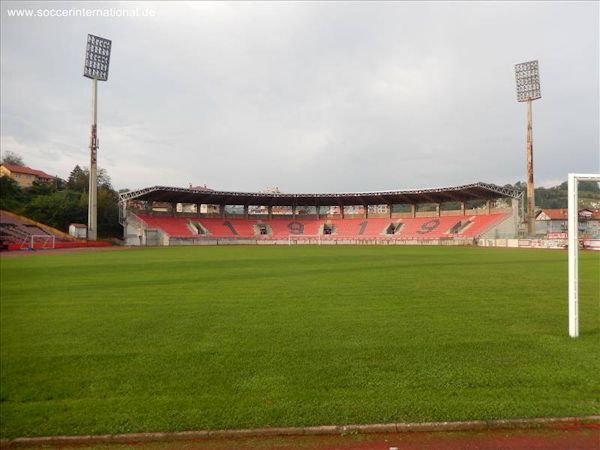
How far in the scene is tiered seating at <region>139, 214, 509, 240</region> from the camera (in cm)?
5422

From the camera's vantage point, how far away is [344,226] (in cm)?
6494

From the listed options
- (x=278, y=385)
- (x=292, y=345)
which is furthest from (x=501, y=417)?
(x=292, y=345)

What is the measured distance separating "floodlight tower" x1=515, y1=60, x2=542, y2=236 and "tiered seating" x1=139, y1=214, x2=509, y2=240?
125 inches

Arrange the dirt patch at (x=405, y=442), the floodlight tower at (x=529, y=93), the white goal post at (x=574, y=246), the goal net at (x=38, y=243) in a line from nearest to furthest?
1. the dirt patch at (x=405, y=442)
2. the white goal post at (x=574, y=246)
3. the goal net at (x=38, y=243)
4. the floodlight tower at (x=529, y=93)

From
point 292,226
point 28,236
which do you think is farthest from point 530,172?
point 28,236

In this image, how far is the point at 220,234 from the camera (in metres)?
60.0

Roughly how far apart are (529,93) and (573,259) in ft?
168

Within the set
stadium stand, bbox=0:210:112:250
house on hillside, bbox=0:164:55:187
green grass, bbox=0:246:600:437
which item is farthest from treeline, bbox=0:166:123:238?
green grass, bbox=0:246:600:437

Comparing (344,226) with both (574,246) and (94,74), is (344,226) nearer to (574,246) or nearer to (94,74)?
(94,74)

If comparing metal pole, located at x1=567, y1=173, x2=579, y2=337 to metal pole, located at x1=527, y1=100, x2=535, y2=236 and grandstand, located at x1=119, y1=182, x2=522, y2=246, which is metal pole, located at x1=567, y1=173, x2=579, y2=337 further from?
metal pole, located at x1=527, y1=100, x2=535, y2=236

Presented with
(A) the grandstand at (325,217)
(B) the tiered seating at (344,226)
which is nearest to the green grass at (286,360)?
(A) the grandstand at (325,217)

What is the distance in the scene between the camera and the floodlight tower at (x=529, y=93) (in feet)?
158

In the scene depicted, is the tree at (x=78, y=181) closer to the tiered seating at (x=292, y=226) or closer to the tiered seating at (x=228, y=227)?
the tiered seating at (x=228, y=227)

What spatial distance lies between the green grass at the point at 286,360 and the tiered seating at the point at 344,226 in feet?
152
